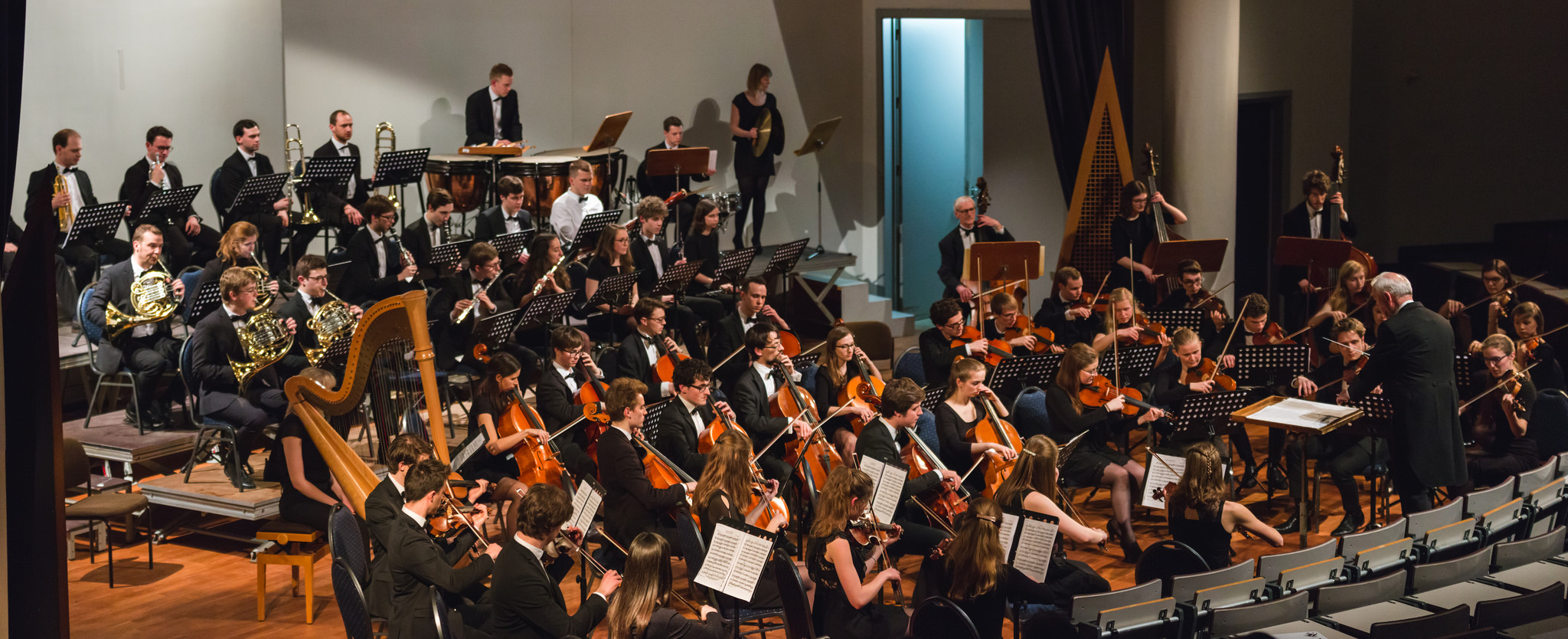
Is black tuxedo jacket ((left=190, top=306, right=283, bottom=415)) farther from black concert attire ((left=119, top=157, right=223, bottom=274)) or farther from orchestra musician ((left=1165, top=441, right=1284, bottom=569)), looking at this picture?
orchestra musician ((left=1165, top=441, right=1284, bottom=569))

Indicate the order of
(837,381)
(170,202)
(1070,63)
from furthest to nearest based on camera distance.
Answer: (1070,63) < (170,202) < (837,381)

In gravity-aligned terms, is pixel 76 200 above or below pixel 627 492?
above

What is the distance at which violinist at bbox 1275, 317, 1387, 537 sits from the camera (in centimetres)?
665

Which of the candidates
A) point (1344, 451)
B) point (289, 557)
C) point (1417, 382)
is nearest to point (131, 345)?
point (289, 557)

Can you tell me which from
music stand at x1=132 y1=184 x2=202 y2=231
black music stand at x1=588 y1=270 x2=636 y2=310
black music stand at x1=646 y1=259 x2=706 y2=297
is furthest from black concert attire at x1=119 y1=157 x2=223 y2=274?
black music stand at x1=646 y1=259 x2=706 y2=297

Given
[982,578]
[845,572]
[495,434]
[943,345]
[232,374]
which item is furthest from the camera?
[943,345]

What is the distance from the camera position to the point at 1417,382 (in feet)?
19.8

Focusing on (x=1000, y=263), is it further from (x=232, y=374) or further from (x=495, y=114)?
(x=232, y=374)

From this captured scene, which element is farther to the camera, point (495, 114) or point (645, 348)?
point (495, 114)

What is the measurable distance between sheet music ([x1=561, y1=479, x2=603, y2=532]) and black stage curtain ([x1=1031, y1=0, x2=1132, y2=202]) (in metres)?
5.84

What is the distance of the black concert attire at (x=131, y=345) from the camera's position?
Result: 7.02 metres

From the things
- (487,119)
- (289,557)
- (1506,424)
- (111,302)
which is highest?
(487,119)

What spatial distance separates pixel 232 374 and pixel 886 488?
3.27 meters

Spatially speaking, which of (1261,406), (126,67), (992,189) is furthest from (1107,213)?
(126,67)
